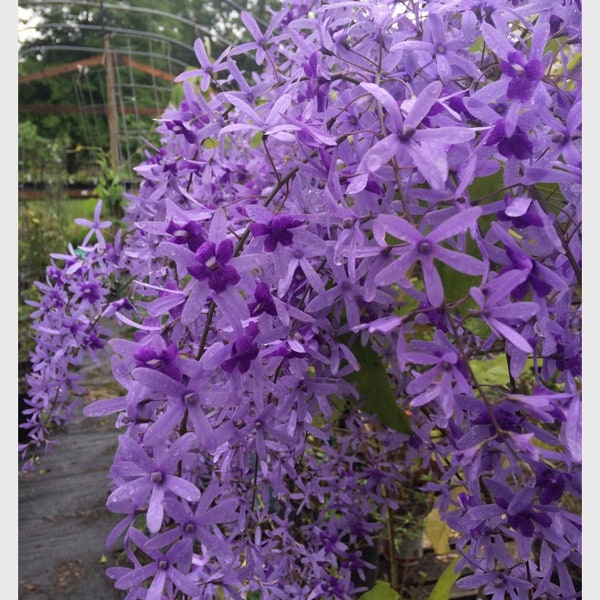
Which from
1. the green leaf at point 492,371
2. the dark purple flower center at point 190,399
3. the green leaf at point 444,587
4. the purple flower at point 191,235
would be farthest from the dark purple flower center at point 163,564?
the green leaf at point 492,371

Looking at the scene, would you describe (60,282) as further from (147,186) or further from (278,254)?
(278,254)

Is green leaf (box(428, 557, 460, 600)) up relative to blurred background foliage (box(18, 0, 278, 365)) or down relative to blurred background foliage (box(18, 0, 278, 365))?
down

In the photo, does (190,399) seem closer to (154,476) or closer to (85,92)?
(154,476)

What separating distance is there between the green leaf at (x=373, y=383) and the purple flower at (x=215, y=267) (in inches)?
10.0

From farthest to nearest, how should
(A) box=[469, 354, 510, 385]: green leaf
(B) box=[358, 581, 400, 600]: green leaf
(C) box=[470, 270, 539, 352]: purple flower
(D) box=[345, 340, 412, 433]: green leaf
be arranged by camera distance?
1. (A) box=[469, 354, 510, 385]: green leaf
2. (B) box=[358, 581, 400, 600]: green leaf
3. (D) box=[345, 340, 412, 433]: green leaf
4. (C) box=[470, 270, 539, 352]: purple flower

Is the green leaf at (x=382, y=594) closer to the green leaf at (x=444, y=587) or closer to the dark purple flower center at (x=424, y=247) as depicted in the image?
the green leaf at (x=444, y=587)

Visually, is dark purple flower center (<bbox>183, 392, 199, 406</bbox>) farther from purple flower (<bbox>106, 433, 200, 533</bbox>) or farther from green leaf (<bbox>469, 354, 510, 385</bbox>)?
green leaf (<bbox>469, 354, 510, 385</bbox>)

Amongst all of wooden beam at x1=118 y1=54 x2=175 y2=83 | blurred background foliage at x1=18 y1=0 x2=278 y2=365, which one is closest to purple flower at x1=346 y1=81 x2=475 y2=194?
blurred background foliage at x1=18 y1=0 x2=278 y2=365

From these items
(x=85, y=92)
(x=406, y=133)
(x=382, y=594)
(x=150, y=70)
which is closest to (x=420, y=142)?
(x=406, y=133)

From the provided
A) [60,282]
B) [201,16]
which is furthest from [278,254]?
[201,16]

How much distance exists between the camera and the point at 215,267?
43cm

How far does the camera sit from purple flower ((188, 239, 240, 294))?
43 cm

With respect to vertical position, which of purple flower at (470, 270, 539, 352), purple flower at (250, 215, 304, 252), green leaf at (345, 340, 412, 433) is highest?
purple flower at (250, 215, 304, 252)

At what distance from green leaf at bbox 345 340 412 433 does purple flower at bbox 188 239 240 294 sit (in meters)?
0.25
